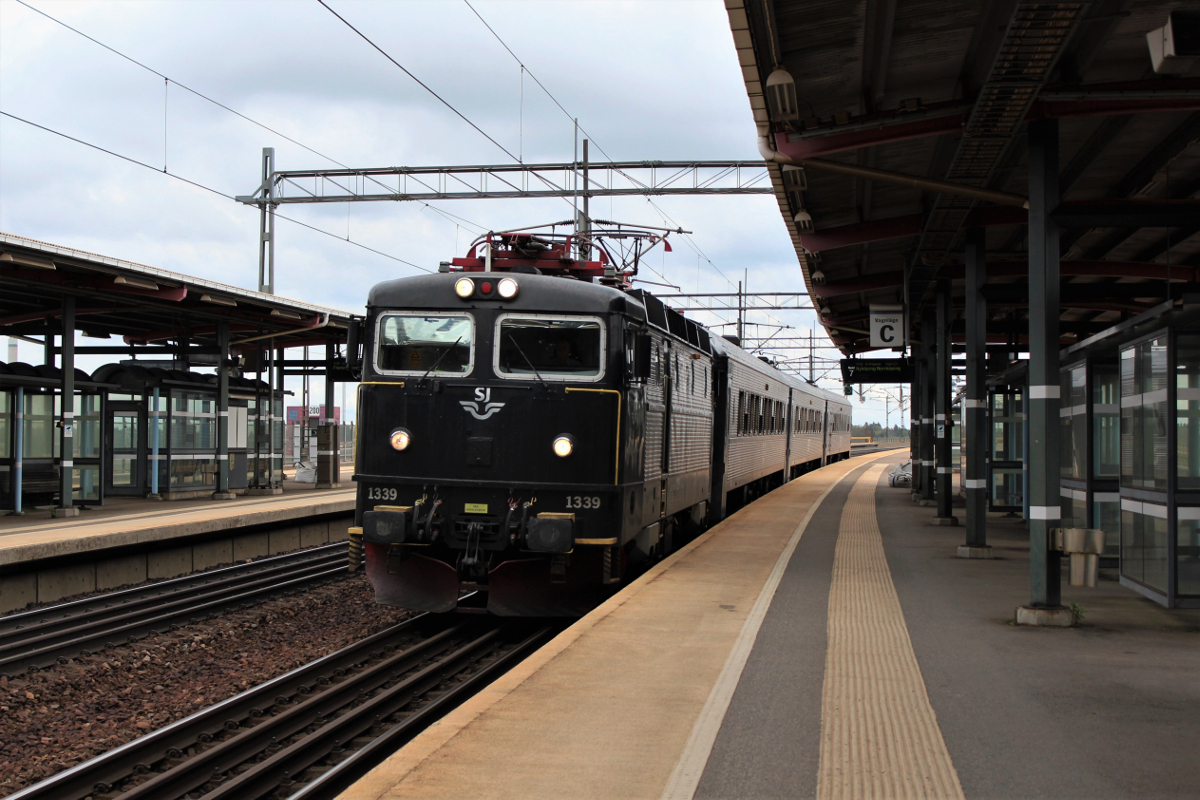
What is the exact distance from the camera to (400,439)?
29.8 feet

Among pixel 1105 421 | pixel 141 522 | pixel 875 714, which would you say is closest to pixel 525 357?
pixel 875 714

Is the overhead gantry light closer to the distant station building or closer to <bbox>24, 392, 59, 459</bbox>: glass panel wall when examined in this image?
the distant station building

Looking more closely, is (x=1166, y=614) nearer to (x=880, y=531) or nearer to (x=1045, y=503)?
(x=1045, y=503)

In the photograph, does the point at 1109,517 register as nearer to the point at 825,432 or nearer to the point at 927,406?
the point at 927,406

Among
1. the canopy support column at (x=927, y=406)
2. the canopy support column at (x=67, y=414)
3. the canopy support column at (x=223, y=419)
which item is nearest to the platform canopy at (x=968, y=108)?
the canopy support column at (x=927, y=406)

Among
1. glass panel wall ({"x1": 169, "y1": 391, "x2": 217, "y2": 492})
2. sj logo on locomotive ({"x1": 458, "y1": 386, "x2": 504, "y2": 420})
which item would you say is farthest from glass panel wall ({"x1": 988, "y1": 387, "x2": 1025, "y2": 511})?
glass panel wall ({"x1": 169, "y1": 391, "x2": 217, "y2": 492})

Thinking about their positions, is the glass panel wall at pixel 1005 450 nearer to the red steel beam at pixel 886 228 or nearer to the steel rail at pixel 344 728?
the red steel beam at pixel 886 228

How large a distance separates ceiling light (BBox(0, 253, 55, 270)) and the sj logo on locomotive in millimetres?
8819

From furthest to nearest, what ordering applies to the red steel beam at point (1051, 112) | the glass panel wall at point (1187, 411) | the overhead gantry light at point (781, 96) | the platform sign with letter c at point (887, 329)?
the platform sign with letter c at point (887, 329) → the overhead gantry light at point (781, 96) → the glass panel wall at point (1187, 411) → the red steel beam at point (1051, 112)

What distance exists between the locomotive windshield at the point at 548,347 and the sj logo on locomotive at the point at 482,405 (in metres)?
0.22

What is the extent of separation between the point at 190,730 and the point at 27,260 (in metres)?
10.4

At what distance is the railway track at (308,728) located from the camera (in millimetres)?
5758

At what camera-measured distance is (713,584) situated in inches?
388

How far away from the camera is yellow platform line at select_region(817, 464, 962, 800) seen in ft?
14.9
